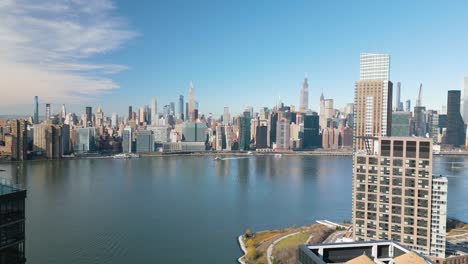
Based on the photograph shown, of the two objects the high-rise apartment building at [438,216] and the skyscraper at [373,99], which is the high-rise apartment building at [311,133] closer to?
the skyscraper at [373,99]

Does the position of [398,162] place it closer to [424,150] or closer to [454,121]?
[424,150]

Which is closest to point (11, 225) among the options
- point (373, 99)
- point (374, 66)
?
point (373, 99)

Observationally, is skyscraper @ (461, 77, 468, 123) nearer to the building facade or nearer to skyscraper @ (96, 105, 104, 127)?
skyscraper @ (96, 105, 104, 127)

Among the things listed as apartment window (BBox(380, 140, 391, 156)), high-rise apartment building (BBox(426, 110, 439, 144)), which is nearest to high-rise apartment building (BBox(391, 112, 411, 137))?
high-rise apartment building (BBox(426, 110, 439, 144))

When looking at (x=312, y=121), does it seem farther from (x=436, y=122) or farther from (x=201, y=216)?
(x=201, y=216)

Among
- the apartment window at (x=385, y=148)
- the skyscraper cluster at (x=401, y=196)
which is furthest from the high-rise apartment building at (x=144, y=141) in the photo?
the apartment window at (x=385, y=148)

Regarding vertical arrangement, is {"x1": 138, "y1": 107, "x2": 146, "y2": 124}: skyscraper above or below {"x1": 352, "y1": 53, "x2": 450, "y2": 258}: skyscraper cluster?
above
